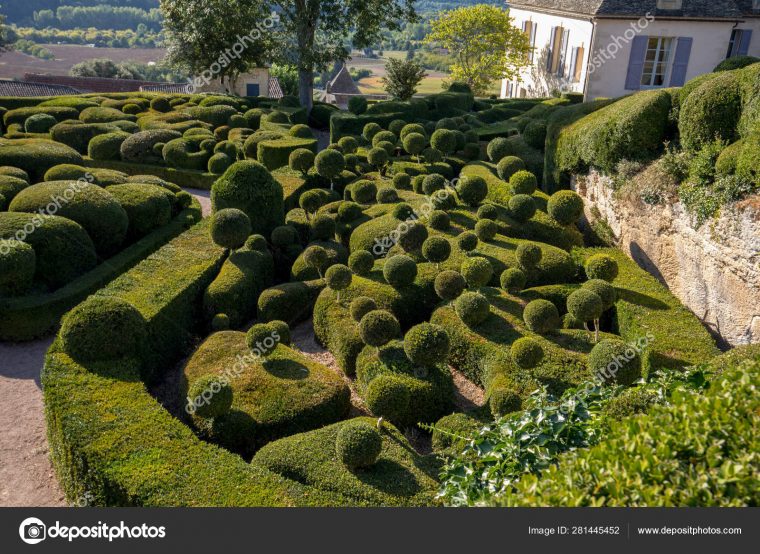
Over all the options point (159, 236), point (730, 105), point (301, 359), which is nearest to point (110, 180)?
point (159, 236)

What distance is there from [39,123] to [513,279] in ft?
83.4

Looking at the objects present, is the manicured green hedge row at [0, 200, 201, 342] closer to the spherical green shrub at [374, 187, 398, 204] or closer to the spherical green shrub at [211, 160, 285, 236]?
the spherical green shrub at [211, 160, 285, 236]

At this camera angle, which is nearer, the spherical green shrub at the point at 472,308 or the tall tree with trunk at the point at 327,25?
the spherical green shrub at the point at 472,308

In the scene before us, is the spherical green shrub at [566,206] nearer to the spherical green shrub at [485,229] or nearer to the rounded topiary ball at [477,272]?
the spherical green shrub at [485,229]

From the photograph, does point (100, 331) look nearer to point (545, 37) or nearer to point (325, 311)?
point (325, 311)

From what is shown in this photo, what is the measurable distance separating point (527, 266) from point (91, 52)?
134 meters

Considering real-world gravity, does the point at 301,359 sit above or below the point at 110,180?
below


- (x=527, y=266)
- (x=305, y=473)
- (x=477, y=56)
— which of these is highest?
(x=477, y=56)

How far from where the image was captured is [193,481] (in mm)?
8898

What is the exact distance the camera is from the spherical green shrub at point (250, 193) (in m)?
18.1

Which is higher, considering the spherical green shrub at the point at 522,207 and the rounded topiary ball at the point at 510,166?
the rounded topiary ball at the point at 510,166

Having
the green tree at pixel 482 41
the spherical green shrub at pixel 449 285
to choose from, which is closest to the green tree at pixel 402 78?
the green tree at pixel 482 41
